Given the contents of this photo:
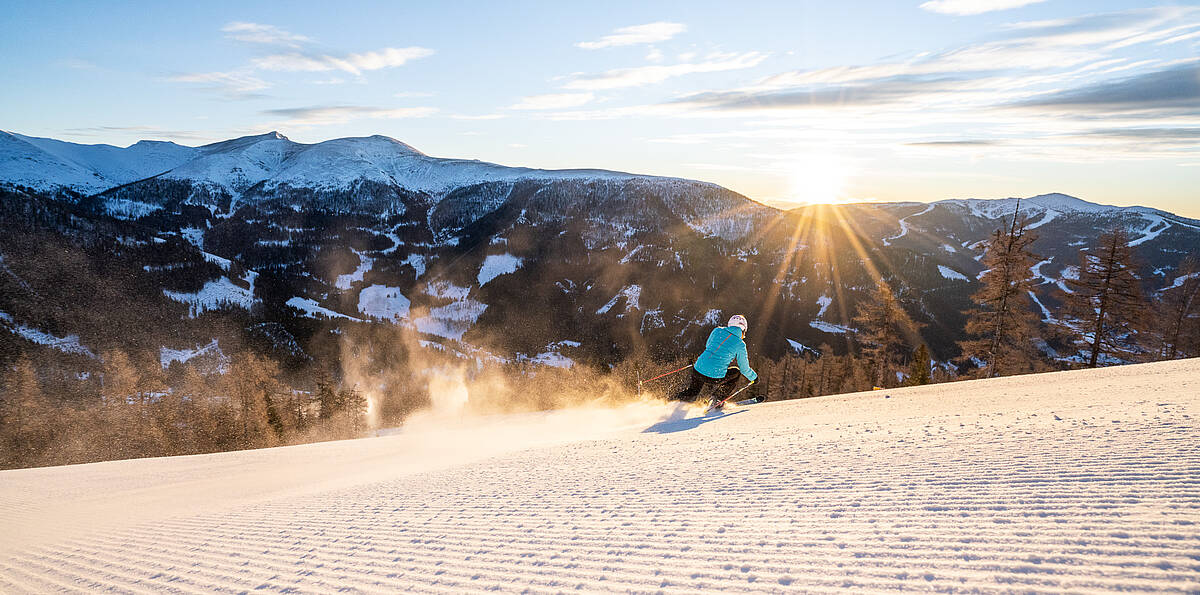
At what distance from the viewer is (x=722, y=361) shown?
40.0ft

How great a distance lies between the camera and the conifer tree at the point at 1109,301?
2598 centimetres

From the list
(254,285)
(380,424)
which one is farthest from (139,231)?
(380,424)

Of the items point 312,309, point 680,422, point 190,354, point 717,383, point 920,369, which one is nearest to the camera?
point 680,422

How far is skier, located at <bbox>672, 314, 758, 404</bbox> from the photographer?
39.5 feet

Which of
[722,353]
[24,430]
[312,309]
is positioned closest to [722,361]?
[722,353]

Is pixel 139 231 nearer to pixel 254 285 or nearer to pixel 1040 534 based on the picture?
pixel 254 285

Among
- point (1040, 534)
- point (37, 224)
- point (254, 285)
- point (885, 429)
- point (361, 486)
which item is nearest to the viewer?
point (1040, 534)

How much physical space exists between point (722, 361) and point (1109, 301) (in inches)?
1024

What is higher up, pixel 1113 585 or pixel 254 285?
pixel 1113 585

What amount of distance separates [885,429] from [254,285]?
197 m

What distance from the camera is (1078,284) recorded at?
27.2 meters

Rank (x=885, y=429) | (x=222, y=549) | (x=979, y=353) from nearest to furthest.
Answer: (x=222, y=549) < (x=885, y=429) < (x=979, y=353)

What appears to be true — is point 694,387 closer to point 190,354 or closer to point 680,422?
point 680,422

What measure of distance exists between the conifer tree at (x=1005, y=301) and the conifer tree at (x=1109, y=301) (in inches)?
87.0
